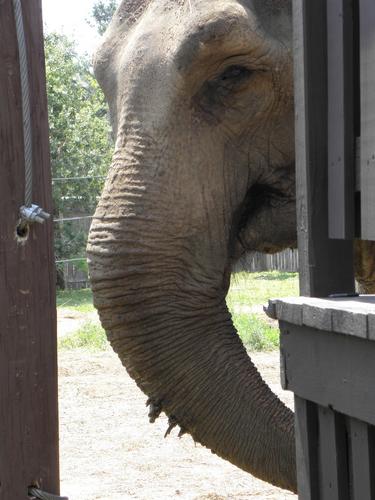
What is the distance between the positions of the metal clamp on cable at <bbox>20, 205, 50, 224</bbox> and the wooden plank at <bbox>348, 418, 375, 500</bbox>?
87 cm

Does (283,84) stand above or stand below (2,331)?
above

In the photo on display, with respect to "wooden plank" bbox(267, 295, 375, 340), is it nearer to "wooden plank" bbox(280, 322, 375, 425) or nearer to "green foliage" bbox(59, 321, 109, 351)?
"wooden plank" bbox(280, 322, 375, 425)

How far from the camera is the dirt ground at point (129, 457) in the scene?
6418 millimetres

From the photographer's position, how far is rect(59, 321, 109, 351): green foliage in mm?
12589

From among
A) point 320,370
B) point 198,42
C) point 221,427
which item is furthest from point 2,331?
point 198,42

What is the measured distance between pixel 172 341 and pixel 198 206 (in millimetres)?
514

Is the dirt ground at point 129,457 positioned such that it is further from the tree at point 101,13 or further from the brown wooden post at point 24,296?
the tree at point 101,13

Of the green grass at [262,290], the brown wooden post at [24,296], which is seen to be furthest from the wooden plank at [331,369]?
the green grass at [262,290]

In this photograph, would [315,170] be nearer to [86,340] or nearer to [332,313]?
[332,313]

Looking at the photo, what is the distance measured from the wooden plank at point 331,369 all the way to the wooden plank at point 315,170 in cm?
14

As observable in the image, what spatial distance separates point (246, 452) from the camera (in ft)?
13.0

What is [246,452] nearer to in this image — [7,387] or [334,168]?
[334,168]

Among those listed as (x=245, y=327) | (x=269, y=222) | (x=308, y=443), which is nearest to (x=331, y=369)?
(x=308, y=443)

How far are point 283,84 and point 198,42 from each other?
42 cm
